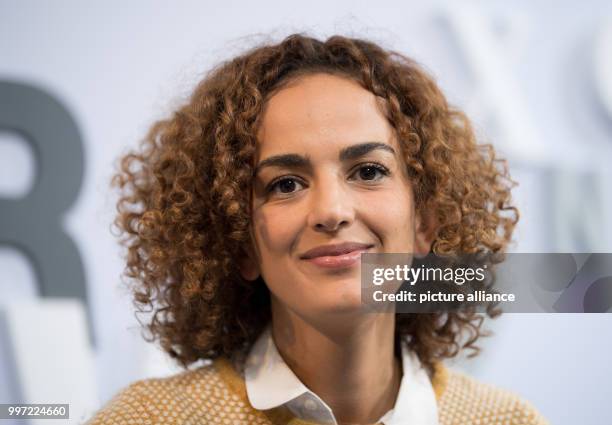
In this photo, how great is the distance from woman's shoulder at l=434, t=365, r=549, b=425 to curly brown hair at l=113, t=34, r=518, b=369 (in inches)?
2.9

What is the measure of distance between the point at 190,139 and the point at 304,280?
350 millimetres

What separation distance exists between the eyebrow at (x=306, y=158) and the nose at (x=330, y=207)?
0.04 metres

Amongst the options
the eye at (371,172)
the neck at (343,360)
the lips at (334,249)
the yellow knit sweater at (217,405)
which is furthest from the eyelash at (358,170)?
the yellow knit sweater at (217,405)

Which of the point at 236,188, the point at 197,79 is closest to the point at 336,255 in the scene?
the point at 236,188

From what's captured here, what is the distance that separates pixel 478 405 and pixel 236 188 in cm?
61

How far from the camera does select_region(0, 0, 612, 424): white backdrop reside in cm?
175

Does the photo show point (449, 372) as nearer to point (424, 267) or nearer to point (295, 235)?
point (424, 267)

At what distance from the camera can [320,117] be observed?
46.0 inches

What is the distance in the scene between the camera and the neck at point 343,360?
48.0 inches

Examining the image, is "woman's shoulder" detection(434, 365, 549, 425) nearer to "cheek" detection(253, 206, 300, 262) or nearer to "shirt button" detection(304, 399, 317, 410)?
"shirt button" detection(304, 399, 317, 410)

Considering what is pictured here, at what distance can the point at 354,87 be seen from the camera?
124 cm

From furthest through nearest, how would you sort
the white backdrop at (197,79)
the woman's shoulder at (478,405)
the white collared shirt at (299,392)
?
the white backdrop at (197,79) → the woman's shoulder at (478,405) → the white collared shirt at (299,392)

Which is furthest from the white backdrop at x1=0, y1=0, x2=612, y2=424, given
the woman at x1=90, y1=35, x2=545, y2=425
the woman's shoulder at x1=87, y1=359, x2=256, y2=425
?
the woman's shoulder at x1=87, y1=359, x2=256, y2=425

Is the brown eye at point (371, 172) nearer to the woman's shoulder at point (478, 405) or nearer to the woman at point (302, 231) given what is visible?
the woman at point (302, 231)
